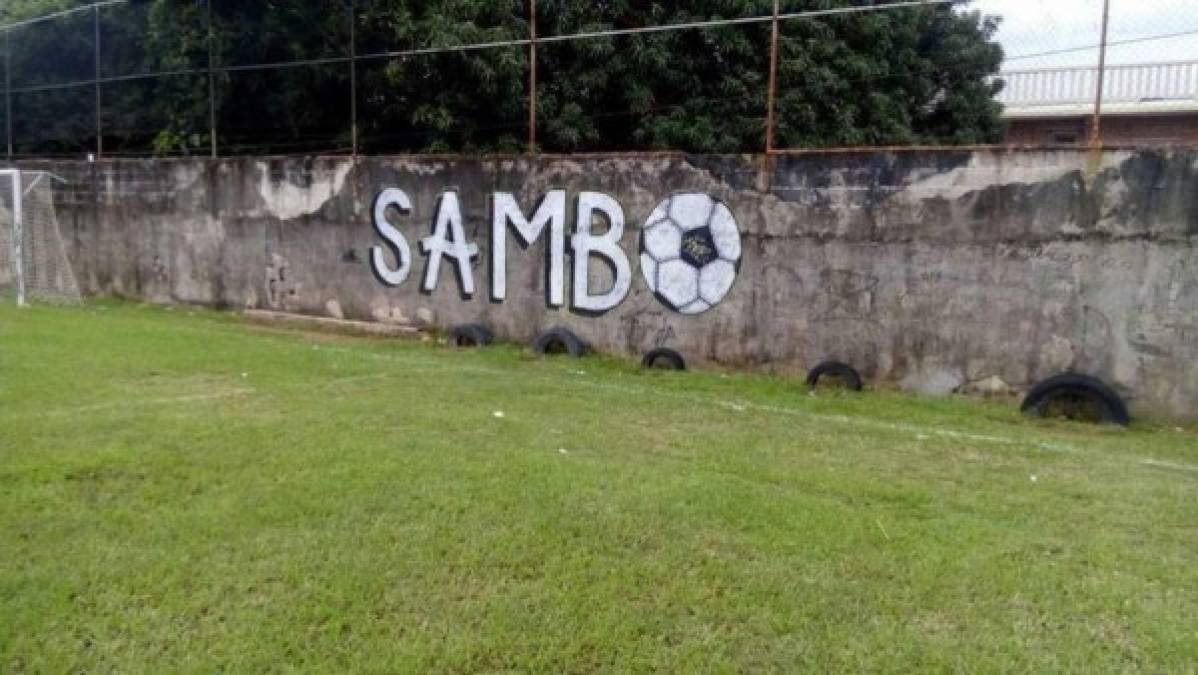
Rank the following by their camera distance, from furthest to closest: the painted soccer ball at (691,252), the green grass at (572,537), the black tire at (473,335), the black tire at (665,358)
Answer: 1. the black tire at (473,335)
2. the black tire at (665,358)
3. the painted soccer ball at (691,252)
4. the green grass at (572,537)

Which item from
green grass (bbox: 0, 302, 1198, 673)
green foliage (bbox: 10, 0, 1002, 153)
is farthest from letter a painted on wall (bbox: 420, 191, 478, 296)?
green grass (bbox: 0, 302, 1198, 673)

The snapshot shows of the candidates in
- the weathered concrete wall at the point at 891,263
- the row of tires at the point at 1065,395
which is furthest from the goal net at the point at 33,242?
the row of tires at the point at 1065,395

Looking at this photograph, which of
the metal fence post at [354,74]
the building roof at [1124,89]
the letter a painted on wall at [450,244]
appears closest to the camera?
the building roof at [1124,89]

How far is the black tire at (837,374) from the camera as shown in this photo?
29.8 ft

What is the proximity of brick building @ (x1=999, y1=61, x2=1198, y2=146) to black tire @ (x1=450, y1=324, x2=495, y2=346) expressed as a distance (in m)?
5.85

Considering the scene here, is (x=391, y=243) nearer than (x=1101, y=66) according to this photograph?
No

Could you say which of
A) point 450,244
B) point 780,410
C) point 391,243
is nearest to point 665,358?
point 780,410

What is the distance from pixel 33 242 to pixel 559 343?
965cm

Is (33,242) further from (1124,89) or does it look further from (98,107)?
(1124,89)

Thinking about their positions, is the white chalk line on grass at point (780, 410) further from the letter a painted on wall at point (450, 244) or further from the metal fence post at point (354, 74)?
the metal fence post at point (354, 74)

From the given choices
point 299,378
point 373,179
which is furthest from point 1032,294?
point 373,179

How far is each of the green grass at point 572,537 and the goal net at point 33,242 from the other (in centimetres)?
861

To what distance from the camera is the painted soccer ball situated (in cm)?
986

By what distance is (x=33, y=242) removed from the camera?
16.0 m
